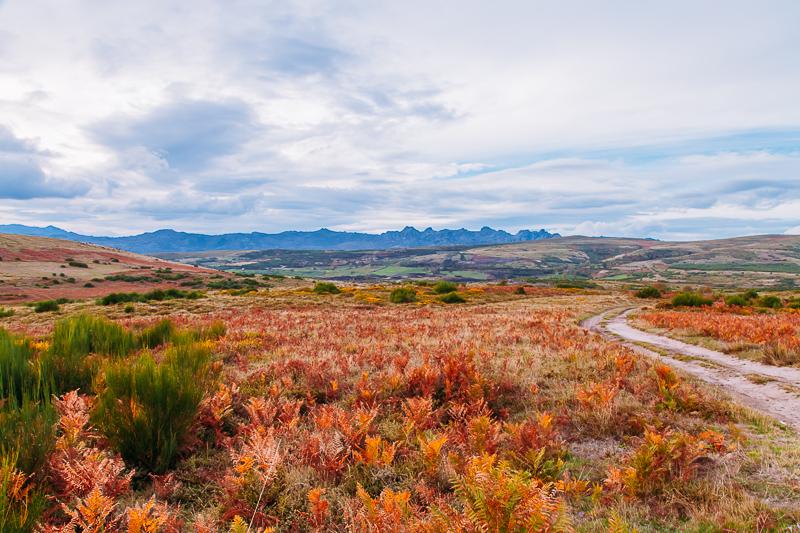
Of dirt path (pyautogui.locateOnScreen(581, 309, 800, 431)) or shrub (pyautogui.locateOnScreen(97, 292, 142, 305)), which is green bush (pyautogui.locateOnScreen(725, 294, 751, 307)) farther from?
shrub (pyautogui.locateOnScreen(97, 292, 142, 305))

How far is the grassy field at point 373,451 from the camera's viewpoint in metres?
3.20

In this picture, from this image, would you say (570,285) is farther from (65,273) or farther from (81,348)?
(65,273)

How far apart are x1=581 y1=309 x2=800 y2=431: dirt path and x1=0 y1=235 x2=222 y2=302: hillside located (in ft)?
175

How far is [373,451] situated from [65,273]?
77341 mm

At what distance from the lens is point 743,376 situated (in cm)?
1050

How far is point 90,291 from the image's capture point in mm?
50656

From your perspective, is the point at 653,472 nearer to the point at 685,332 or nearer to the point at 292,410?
the point at 292,410

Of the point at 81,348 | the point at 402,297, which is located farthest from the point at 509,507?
the point at 402,297

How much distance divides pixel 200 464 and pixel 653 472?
190 inches

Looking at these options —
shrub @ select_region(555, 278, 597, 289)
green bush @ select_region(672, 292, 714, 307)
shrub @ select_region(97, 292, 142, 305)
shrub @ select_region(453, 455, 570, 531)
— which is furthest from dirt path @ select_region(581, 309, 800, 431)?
shrub @ select_region(555, 278, 597, 289)

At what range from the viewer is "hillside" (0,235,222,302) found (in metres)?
49.7

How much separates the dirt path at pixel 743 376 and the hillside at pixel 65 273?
175ft

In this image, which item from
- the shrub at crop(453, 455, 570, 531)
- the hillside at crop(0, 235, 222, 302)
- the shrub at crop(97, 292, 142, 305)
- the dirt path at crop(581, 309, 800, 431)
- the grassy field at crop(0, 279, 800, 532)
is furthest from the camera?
the hillside at crop(0, 235, 222, 302)

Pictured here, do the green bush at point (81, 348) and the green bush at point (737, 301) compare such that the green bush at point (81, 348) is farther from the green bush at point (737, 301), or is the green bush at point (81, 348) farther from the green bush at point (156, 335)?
the green bush at point (737, 301)
